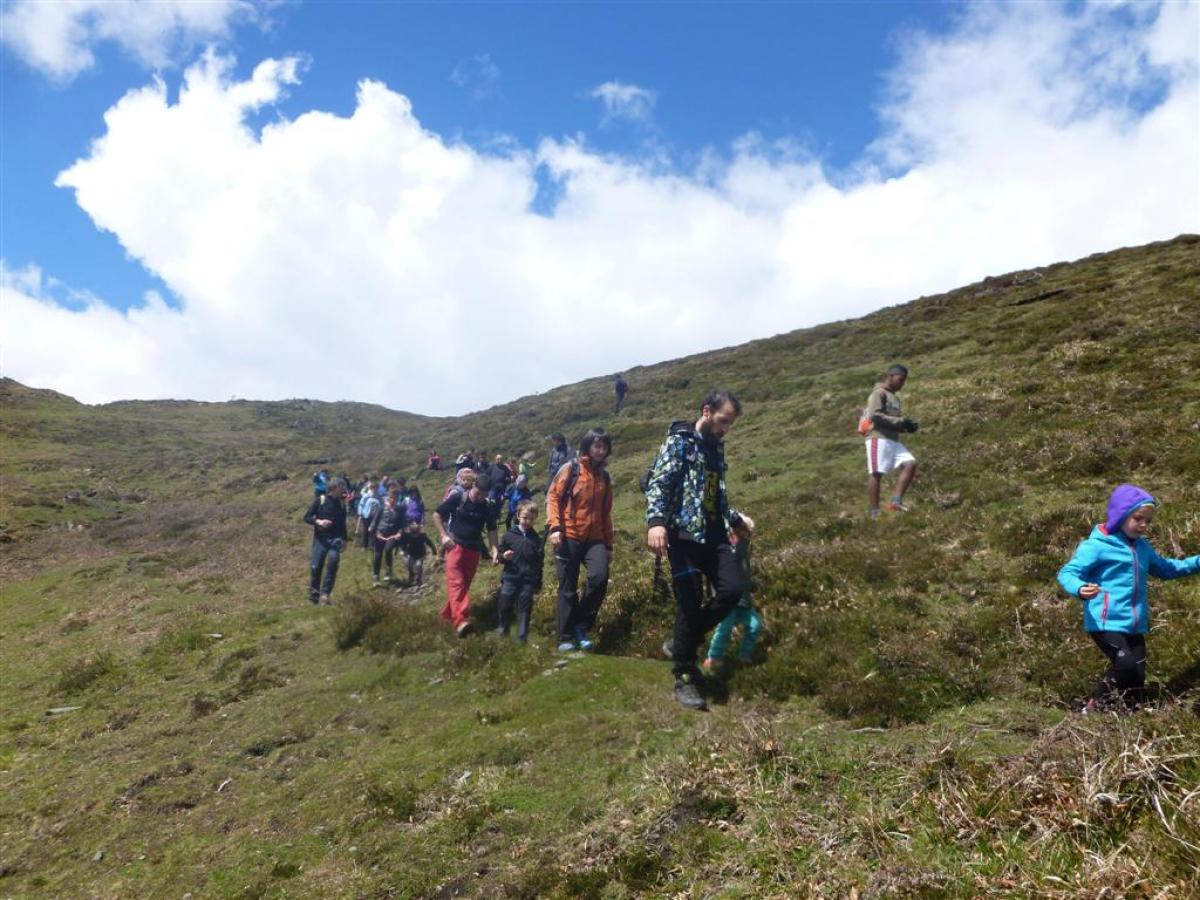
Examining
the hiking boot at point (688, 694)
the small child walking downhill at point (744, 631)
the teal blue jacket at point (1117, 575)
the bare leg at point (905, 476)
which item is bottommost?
the hiking boot at point (688, 694)

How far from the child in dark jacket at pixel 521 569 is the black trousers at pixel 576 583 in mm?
990

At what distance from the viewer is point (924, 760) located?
459 cm

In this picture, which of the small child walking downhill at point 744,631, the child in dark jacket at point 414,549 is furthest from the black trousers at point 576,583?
the child in dark jacket at point 414,549

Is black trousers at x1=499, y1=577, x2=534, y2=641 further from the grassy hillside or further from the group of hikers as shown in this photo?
the grassy hillside

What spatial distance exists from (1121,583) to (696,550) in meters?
3.57

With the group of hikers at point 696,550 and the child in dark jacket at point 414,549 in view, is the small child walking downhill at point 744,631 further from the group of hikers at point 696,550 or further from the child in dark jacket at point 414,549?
the child in dark jacket at point 414,549

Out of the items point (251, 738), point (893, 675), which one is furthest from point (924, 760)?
point (251, 738)

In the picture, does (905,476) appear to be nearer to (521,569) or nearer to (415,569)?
(521,569)

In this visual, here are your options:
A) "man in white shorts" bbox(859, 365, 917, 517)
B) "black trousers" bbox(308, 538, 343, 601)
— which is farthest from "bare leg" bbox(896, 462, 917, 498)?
"black trousers" bbox(308, 538, 343, 601)

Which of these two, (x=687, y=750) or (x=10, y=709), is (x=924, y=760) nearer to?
(x=687, y=750)

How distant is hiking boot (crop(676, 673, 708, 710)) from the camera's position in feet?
23.2

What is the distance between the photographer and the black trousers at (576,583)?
9.70 meters

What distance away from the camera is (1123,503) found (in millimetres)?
5699

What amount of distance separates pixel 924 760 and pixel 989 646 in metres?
3.19
